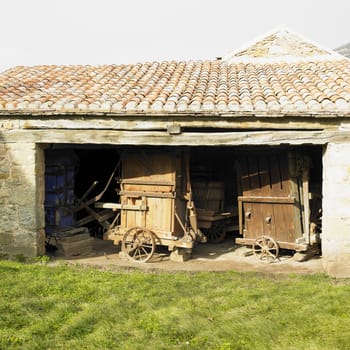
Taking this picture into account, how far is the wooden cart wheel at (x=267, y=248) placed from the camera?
27.8 ft

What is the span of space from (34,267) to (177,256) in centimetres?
254

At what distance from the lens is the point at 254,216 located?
881 centimetres

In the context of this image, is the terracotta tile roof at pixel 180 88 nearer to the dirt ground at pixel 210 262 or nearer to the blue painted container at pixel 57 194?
the blue painted container at pixel 57 194

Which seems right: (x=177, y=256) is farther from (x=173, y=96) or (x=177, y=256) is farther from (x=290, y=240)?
(x=173, y=96)

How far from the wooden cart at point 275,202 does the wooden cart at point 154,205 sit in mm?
1072

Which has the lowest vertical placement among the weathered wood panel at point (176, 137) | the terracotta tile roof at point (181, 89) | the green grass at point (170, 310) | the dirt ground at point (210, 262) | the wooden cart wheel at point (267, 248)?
the green grass at point (170, 310)

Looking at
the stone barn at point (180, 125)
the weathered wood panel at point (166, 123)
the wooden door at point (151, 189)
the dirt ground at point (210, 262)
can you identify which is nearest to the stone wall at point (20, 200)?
the stone barn at point (180, 125)

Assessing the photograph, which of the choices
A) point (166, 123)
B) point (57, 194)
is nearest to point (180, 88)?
point (166, 123)

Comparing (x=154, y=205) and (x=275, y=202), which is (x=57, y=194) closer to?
(x=154, y=205)

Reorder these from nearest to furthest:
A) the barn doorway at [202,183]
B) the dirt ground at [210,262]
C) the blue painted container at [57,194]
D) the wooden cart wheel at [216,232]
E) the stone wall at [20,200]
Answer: the dirt ground at [210,262] < the stone wall at [20,200] < the barn doorway at [202,183] < the blue painted container at [57,194] < the wooden cart wheel at [216,232]

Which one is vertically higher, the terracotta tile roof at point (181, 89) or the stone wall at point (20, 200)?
the terracotta tile roof at point (181, 89)

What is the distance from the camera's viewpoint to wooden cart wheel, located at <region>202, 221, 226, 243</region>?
9.90 m

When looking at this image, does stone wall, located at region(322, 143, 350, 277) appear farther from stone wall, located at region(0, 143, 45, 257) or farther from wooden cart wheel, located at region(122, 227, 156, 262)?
stone wall, located at region(0, 143, 45, 257)

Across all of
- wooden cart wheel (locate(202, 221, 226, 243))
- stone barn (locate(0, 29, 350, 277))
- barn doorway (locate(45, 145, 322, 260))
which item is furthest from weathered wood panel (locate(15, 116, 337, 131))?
wooden cart wheel (locate(202, 221, 226, 243))
